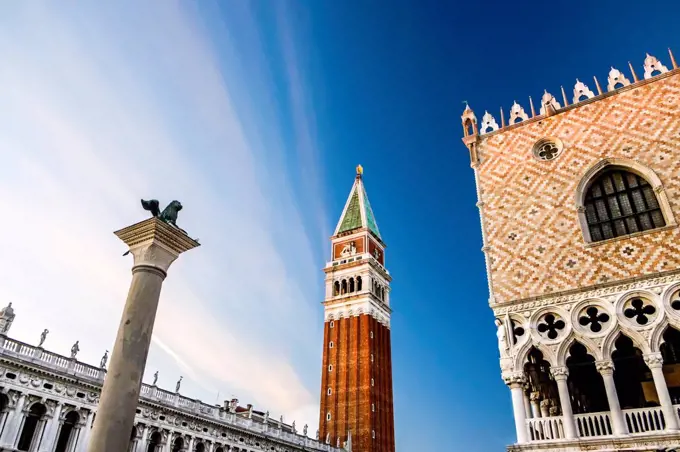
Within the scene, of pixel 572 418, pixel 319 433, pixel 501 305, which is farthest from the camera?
pixel 319 433

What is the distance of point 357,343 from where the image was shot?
197 ft

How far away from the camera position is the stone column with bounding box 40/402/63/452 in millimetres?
24438

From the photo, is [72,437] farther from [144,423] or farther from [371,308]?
[371,308]

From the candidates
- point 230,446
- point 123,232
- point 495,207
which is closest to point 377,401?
point 230,446

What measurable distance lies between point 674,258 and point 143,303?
13.4 meters

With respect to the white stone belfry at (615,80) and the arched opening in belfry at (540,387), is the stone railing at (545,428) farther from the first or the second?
the white stone belfry at (615,80)

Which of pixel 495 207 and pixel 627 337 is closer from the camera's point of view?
pixel 627 337

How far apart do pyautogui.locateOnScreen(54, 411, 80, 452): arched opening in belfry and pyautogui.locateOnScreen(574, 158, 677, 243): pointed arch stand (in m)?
25.5

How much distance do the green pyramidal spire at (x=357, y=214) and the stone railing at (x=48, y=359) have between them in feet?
147

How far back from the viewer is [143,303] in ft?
30.5

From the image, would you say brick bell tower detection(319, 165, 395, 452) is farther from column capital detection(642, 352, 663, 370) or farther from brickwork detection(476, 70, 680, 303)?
column capital detection(642, 352, 663, 370)

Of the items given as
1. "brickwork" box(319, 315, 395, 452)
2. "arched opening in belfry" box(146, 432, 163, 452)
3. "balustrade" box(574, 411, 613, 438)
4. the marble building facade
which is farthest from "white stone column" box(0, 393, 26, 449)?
"brickwork" box(319, 315, 395, 452)

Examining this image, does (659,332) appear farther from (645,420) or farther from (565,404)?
(565,404)

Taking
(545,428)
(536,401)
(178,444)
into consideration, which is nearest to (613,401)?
(545,428)
